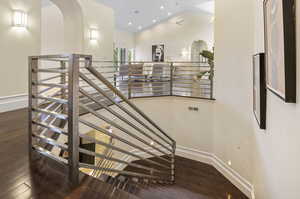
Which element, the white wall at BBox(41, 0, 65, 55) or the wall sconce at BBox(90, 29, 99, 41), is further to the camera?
the white wall at BBox(41, 0, 65, 55)

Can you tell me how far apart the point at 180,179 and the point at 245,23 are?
10.3 ft

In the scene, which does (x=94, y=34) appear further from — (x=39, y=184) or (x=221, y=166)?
(x=39, y=184)

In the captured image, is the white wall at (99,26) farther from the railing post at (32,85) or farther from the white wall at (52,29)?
the railing post at (32,85)

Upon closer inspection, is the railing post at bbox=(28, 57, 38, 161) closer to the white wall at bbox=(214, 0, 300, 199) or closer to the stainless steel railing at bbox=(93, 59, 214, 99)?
the stainless steel railing at bbox=(93, 59, 214, 99)

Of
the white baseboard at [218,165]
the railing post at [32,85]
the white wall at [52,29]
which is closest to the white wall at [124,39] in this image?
the white wall at [52,29]

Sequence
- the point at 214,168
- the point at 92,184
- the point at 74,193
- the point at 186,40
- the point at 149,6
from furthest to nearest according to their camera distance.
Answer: the point at 186,40 < the point at 149,6 < the point at 214,168 < the point at 92,184 < the point at 74,193

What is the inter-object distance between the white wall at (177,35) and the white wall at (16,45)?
28.0 ft

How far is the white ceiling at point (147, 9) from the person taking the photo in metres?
7.71

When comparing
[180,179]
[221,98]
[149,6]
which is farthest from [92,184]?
[149,6]

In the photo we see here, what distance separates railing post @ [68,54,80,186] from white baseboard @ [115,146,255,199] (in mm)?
2938

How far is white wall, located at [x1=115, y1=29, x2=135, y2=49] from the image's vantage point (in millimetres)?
11141

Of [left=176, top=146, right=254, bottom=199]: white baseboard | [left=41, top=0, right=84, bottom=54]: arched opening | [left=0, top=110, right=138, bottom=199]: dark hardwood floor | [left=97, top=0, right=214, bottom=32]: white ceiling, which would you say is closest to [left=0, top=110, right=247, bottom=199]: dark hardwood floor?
[left=0, top=110, right=138, bottom=199]: dark hardwood floor

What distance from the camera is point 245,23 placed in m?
3.51

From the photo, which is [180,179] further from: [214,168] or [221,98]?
[221,98]
